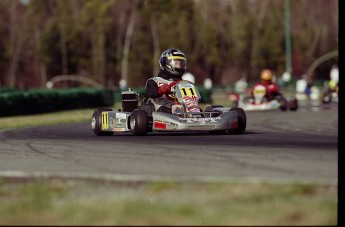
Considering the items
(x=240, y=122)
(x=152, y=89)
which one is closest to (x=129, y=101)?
(x=152, y=89)

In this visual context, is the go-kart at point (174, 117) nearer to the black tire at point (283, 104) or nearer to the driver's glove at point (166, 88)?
the driver's glove at point (166, 88)

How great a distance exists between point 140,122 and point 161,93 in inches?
37.6

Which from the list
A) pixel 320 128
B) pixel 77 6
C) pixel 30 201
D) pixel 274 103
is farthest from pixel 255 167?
pixel 77 6

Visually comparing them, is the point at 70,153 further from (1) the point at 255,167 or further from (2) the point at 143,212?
(2) the point at 143,212

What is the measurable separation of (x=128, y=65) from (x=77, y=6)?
11.4 metres

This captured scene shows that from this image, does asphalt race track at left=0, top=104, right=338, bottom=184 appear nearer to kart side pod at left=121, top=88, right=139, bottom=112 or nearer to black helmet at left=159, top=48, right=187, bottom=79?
kart side pod at left=121, top=88, right=139, bottom=112

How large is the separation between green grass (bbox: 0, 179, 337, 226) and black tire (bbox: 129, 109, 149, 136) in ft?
22.0

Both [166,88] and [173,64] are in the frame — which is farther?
[173,64]

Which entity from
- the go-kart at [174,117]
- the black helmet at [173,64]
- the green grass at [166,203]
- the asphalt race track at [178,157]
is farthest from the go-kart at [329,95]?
the green grass at [166,203]

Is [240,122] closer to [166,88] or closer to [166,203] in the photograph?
A: [166,88]

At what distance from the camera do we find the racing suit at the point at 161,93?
15570 mm

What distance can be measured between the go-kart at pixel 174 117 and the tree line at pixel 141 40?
54.0 m

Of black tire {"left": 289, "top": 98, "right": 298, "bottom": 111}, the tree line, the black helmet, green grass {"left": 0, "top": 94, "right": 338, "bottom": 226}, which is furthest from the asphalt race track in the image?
the tree line

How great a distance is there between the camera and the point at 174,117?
14.8 metres
